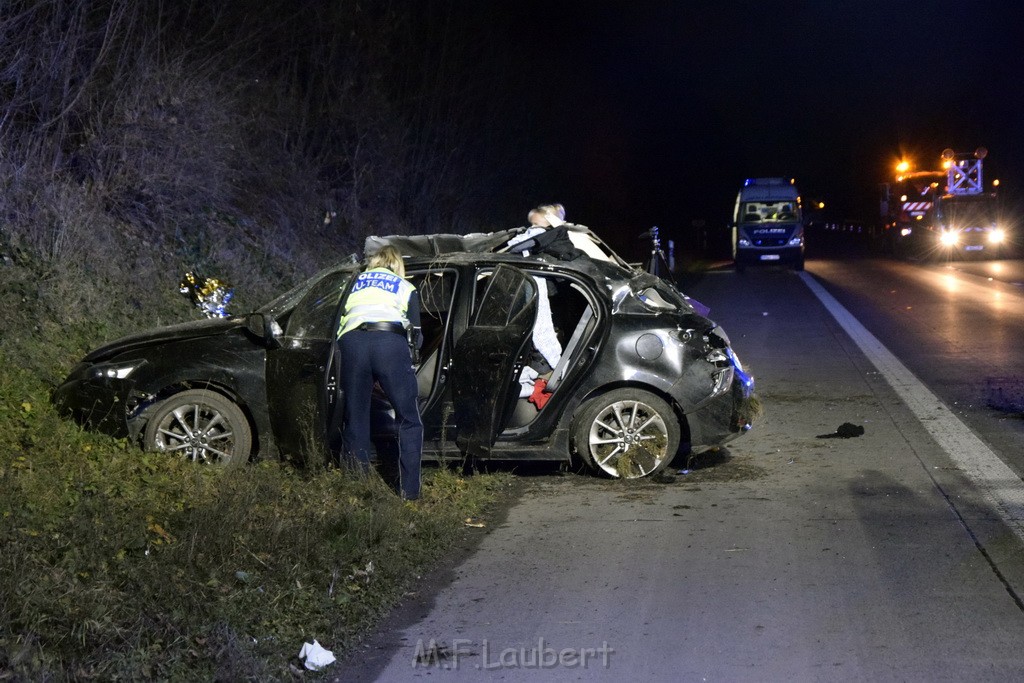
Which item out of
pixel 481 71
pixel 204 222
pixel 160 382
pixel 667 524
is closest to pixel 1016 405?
pixel 667 524

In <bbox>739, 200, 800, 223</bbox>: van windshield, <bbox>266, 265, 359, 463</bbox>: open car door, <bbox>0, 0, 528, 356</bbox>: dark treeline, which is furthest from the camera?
<bbox>739, 200, 800, 223</bbox>: van windshield

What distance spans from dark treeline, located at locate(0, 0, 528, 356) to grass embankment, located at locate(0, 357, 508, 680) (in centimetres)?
475

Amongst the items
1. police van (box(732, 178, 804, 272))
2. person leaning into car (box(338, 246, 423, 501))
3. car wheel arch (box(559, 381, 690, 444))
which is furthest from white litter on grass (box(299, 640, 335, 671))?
police van (box(732, 178, 804, 272))

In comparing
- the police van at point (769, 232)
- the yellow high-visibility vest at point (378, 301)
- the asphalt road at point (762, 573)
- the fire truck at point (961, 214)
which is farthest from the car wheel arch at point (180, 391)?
the fire truck at point (961, 214)

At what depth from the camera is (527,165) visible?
30.1 m

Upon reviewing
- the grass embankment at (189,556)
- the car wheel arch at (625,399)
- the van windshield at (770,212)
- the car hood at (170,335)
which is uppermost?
the van windshield at (770,212)

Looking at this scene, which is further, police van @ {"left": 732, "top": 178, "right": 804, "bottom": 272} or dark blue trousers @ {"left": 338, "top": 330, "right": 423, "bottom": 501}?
police van @ {"left": 732, "top": 178, "right": 804, "bottom": 272}

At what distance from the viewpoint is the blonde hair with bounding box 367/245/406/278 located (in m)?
7.40

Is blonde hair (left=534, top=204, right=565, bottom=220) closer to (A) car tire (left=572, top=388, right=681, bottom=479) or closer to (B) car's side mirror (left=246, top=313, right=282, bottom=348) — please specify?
(A) car tire (left=572, top=388, right=681, bottom=479)

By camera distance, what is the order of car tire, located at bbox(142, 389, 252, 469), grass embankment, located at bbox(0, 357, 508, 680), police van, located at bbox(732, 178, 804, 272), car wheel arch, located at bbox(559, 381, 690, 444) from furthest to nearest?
police van, located at bbox(732, 178, 804, 272) < car wheel arch, located at bbox(559, 381, 690, 444) < car tire, located at bbox(142, 389, 252, 469) < grass embankment, located at bbox(0, 357, 508, 680)

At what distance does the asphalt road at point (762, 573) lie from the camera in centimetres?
480

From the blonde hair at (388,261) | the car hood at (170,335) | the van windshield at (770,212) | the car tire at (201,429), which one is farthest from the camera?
the van windshield at (770,212)

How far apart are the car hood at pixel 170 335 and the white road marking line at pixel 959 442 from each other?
486 centimetres

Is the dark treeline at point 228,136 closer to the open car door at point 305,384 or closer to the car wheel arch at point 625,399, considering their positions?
the open car door at point 305,384
